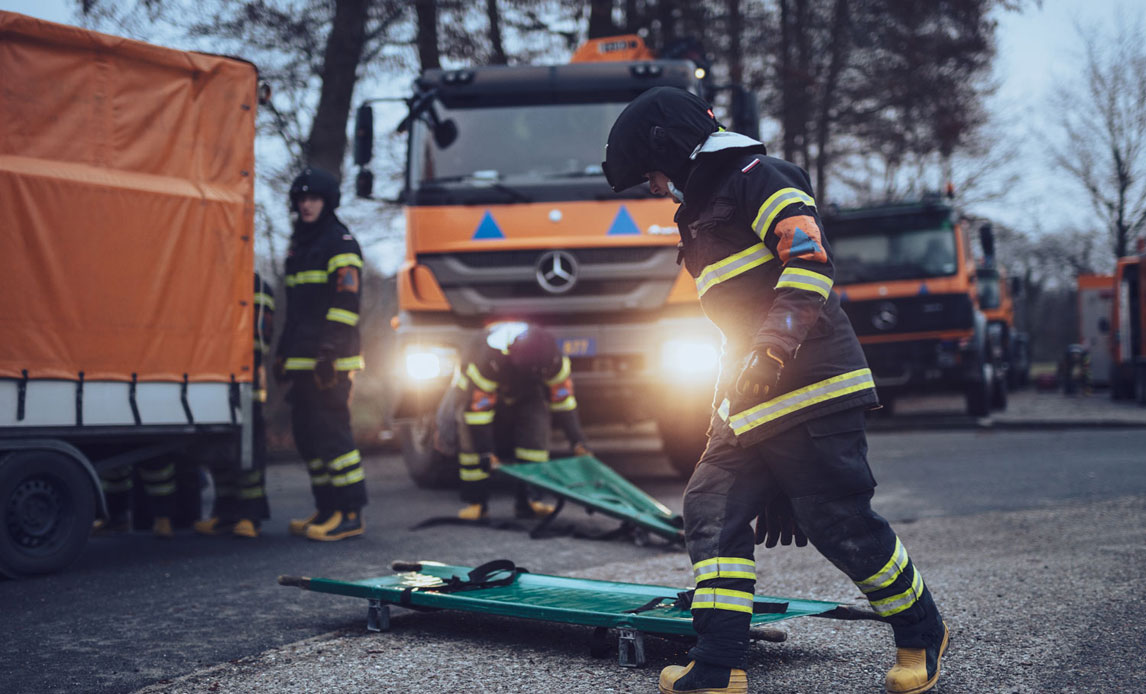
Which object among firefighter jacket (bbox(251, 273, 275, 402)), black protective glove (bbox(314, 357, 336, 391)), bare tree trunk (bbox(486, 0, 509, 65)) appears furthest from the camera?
bare tree trunk (bbox(486, 0, 509, 65))

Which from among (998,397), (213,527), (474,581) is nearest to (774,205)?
(474,581)

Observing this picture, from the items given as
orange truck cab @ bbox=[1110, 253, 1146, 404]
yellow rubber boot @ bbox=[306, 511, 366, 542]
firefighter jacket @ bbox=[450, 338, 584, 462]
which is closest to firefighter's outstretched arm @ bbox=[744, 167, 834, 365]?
yellow rubber boot @ bbox=[306, 511, 366, 542]

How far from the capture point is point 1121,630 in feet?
12.6

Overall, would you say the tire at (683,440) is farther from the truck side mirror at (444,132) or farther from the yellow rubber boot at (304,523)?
the yellow rubber boot at (304,523)

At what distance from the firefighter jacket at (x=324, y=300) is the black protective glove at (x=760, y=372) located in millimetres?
3770

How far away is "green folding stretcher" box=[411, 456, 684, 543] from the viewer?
6168mm

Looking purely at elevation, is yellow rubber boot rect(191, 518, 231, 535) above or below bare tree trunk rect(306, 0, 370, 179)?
below

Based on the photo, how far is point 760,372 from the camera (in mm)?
3088

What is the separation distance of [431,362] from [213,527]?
2.04 meters

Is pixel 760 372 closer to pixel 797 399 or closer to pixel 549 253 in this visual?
pixel 797 399

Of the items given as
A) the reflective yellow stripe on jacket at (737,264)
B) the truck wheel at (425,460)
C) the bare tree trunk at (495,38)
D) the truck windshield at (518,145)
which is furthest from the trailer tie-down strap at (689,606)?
the bare tree trunk at (495,38)

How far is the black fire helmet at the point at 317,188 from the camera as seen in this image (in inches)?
263

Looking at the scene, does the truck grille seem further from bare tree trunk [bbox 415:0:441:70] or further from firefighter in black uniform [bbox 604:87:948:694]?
bare tree trunk [bbox 415:0:441:70]

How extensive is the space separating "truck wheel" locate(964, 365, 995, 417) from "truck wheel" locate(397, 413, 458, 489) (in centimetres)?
845
